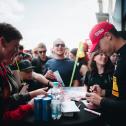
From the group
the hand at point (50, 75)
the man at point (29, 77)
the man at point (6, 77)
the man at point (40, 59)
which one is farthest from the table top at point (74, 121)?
the man at point (40, 59)

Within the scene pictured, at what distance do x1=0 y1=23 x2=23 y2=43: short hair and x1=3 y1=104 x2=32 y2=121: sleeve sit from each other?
67 cm

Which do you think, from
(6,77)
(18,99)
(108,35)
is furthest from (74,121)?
(108,35)

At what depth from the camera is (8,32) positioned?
6.56ft

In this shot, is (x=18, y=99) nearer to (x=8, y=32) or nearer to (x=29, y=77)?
(x=8, y=32)

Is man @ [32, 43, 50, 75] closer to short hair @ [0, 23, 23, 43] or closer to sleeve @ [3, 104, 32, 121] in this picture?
sleeve @ [3, 104, 32, 121]

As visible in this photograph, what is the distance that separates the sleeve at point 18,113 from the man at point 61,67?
1.58m

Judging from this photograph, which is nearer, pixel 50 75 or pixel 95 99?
pixel 95 99

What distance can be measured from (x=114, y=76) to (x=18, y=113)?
98 centimetres

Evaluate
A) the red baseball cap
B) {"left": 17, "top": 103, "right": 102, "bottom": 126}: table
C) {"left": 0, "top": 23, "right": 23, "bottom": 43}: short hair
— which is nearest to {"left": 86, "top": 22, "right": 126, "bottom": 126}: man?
the red baseball cap

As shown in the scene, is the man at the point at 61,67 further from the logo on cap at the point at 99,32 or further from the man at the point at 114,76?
the logo on cap at the point at 99,32

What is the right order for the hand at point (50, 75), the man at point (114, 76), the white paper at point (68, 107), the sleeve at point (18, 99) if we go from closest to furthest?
the man at point (114, 76) < the white paper at point (68, 107) < the sleeve at point (18, 99) < the hand at point (50, 75)

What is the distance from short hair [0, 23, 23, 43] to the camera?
1980 millimetres

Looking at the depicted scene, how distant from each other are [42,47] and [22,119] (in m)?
3.33

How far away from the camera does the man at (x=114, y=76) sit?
6.21 ft
